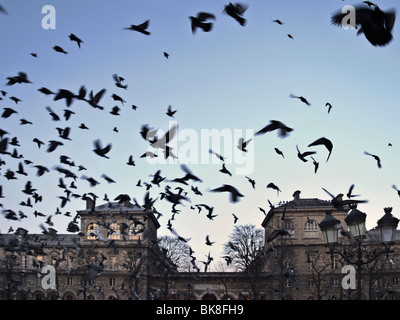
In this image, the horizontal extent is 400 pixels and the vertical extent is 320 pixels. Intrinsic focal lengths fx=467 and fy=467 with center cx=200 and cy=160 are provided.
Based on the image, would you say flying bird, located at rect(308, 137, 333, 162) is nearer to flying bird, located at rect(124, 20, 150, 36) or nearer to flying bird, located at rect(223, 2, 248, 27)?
flying bird, located at rect(223, 2, 248, 27)

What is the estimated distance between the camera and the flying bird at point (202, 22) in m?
9.40

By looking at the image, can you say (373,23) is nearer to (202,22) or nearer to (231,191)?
(202,22)

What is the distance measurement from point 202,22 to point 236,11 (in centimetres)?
72

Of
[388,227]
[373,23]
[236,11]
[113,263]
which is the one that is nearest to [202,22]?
[236,11]

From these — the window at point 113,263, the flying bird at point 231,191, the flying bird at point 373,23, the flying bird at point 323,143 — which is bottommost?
the window at point 113,263

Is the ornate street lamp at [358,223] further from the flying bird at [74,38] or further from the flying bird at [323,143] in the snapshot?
the flying bird at [74,38]

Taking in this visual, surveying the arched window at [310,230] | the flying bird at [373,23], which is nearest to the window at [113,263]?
the arched window at [310,230]

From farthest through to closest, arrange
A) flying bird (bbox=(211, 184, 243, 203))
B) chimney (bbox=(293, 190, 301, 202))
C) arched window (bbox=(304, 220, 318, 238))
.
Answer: chimney (bbox=(293, 190, 301, 202)) < arched window (bbox=(304, 220, 318, 238)) < flying bird (bbox=(211, 184, 243, 203))

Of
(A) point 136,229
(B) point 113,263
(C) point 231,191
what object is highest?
(C) point 231,191

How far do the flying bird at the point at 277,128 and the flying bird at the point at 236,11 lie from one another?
2102mm

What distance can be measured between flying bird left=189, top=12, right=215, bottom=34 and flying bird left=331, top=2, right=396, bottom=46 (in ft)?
11.4

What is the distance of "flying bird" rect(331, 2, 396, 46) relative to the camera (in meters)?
6.04

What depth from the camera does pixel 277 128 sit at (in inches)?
382

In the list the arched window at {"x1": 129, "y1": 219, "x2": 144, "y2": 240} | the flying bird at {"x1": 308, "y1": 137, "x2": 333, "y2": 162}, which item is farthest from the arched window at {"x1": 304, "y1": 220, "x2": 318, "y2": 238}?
the flying bird at {"x1": 308, "y1": 137, "x2": 333, "y2": 162}
